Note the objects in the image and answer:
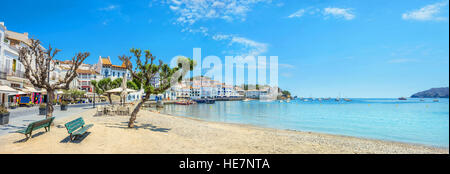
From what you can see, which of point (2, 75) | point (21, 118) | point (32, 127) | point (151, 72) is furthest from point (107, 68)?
point (32, 127)

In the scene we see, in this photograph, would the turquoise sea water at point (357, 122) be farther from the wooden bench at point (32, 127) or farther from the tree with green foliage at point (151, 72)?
the wooden bench at point (32, 127)

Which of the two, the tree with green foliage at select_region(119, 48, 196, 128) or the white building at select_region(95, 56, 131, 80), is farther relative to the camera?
the white building at select_region(95, 56, 131, 80)

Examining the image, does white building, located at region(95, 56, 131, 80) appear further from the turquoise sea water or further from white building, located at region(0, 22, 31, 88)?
white building, located at region(0, 22, 31, 88)

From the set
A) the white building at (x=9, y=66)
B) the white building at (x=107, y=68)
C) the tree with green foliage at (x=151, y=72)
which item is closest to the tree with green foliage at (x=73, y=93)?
the white building at (x=9, y=66)

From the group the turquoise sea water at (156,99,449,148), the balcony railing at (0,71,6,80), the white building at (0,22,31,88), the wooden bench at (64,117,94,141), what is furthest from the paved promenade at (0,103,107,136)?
the turquoise sea water at (156,99,449,148)

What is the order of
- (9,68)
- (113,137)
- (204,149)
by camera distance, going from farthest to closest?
(9,68) → (113,137) → (204,149)

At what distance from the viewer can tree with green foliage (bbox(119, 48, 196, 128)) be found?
1059 cm

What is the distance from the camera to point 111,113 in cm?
1641

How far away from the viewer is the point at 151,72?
36.7 feet

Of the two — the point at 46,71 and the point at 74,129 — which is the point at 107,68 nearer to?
the point at 46,71

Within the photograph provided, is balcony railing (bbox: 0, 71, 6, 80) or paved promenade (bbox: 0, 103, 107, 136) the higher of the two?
balcony railing (bbox: 0, 71, 6, 80)
